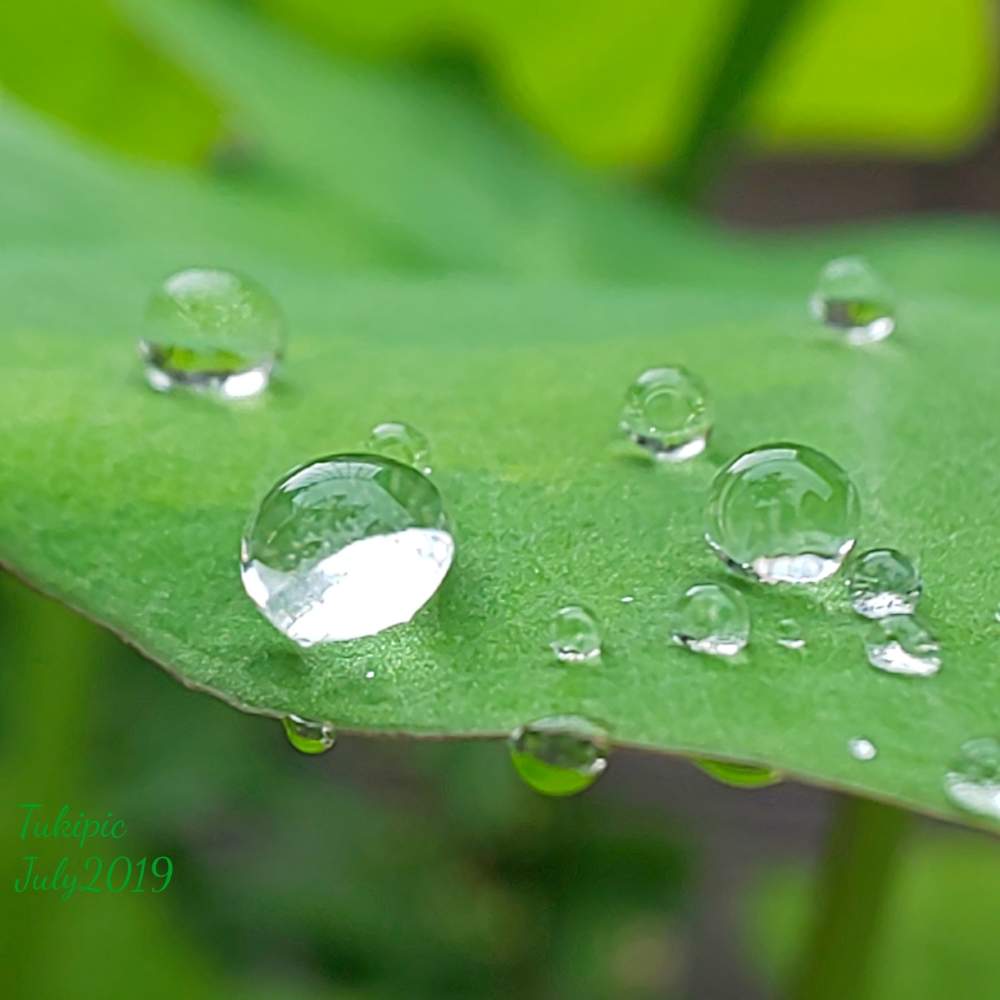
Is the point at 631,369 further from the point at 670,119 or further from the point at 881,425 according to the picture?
the point at 670,119

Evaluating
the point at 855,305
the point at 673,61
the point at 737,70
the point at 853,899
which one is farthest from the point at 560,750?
the point at 673,61

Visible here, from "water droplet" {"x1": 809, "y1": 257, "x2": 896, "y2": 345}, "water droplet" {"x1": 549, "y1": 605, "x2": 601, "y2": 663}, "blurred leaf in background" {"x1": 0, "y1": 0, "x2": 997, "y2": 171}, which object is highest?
"blurred leaf in background" {"x1": 0, "y1": 0, "x2": 997, "y2": 171}

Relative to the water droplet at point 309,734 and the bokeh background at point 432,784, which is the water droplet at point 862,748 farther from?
the bokeh background at point 432,784

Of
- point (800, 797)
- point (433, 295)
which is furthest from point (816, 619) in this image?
point (800, 797)

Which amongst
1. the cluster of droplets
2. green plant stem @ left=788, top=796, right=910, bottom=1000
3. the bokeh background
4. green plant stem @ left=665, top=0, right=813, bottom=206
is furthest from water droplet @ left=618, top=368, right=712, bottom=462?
green plant stem @ left=665, top=0, right=813, bottom=206

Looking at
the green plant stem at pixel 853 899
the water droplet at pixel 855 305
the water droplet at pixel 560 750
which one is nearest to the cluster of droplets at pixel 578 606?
the water droplet at pixel 560 750

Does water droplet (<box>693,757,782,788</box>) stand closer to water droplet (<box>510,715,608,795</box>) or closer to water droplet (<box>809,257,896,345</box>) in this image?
water droplet (<box>510,715,608,795</box>)
